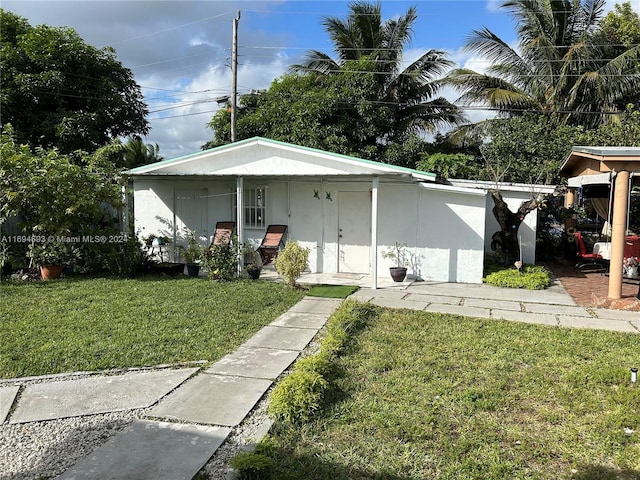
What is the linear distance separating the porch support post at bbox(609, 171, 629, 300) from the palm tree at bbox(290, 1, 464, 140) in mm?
12800

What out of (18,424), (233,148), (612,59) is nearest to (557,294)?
(233,148)

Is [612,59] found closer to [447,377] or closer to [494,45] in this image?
[494,45]

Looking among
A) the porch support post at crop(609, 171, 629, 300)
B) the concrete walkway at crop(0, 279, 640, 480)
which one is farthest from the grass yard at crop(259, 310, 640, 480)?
the porch support post at crop(609, 171, 629, 300)

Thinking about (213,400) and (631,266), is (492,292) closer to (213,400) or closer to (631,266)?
(631,266)

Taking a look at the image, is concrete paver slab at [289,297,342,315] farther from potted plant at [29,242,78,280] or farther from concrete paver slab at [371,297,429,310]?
potted plant at [29,242,78,280]

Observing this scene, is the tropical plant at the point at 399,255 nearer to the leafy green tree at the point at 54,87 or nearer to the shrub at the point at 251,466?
the shrub at the point at 251,466

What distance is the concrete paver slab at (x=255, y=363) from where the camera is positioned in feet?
15.7

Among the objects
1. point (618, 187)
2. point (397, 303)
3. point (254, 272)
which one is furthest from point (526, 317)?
point (254, 272)

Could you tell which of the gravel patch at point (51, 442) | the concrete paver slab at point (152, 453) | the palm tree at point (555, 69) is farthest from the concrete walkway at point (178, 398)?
the palm tree at point (555, 69)

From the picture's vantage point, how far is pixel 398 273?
10.1 meters

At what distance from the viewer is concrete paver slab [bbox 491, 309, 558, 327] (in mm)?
6926

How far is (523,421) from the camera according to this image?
380 cm

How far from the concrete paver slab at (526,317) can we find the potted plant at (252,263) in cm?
500

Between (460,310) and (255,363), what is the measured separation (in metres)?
3.95
